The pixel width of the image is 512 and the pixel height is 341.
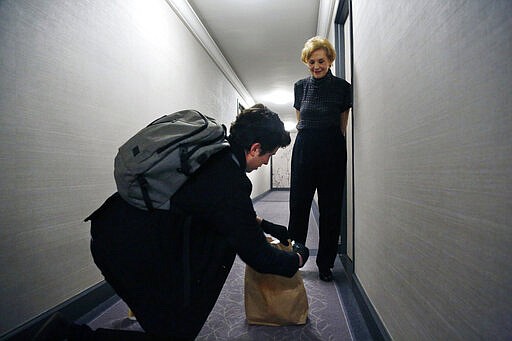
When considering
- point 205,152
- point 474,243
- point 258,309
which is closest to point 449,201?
point 474,243

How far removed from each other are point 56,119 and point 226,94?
10.5ft

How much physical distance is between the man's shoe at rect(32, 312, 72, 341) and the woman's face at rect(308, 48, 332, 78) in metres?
1.60

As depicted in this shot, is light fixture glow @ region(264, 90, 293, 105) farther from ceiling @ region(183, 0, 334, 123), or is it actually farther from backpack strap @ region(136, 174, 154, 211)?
backpack strap @ region(136, 174, 154, 211)

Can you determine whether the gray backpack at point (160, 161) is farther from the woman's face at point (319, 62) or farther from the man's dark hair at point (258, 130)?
the woman's face at point (319, 62)

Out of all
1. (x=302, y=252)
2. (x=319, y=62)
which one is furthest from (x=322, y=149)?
(x=302, y=252)

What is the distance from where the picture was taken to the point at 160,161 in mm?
754

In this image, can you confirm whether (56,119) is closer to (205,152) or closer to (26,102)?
(26,102)

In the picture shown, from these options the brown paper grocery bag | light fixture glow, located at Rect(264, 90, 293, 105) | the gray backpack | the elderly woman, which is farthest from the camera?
light fixture glow, located at Rect(264, 90, 293, 105)

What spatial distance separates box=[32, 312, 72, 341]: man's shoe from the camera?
0.78m

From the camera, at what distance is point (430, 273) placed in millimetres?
657

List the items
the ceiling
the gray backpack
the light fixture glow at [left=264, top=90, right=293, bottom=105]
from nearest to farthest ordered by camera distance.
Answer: the gray backpack, the ceiling, the light fixture glow at [left=264, top=90, right=293, bottom=105]

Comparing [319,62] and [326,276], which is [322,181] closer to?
[326,276]

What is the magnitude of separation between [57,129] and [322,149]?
132 cm

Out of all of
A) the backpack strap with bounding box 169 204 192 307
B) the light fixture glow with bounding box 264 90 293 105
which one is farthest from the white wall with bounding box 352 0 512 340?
the light fixture glow with bounding box 264 90 293 105
